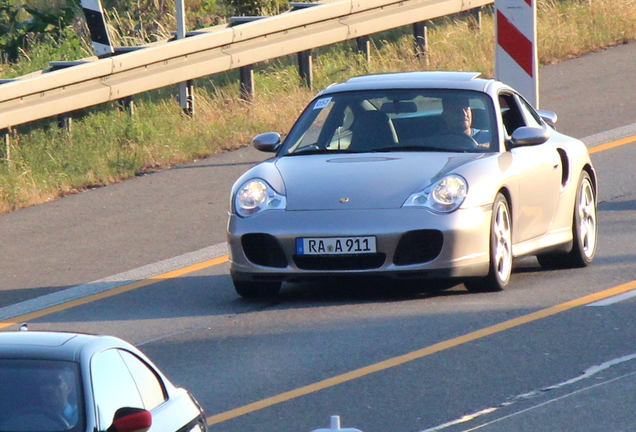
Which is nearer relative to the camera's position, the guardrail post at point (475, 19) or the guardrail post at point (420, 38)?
the guardrail post at point (420, 38)

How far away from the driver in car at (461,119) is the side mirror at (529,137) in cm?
21

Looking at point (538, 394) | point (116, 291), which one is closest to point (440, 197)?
point (538, 394)

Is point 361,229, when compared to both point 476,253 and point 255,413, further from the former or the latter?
point 255,413

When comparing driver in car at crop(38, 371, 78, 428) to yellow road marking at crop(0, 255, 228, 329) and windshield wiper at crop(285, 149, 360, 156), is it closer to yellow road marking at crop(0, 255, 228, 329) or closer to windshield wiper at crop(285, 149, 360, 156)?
yellow road marking at crop(0, 255, 228, 329)

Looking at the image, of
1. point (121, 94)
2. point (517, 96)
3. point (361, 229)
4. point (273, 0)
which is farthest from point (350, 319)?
point (273, 0)

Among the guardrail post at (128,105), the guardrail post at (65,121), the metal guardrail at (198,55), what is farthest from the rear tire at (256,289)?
the guardrail post at (128,105)

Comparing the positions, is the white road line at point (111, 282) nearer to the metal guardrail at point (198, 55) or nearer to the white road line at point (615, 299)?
the metal guardrail at point (198, 55)

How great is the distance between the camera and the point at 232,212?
32.1 feet

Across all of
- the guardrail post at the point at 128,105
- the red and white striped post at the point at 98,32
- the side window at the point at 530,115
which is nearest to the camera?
the side window at the point at 530,115

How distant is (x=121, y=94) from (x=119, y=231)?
319cm

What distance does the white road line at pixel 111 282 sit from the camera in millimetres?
10144

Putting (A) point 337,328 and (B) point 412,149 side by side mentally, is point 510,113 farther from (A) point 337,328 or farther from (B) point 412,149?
(A) point 337,328

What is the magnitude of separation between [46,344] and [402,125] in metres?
5.65

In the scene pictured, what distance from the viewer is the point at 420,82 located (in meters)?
10.6
